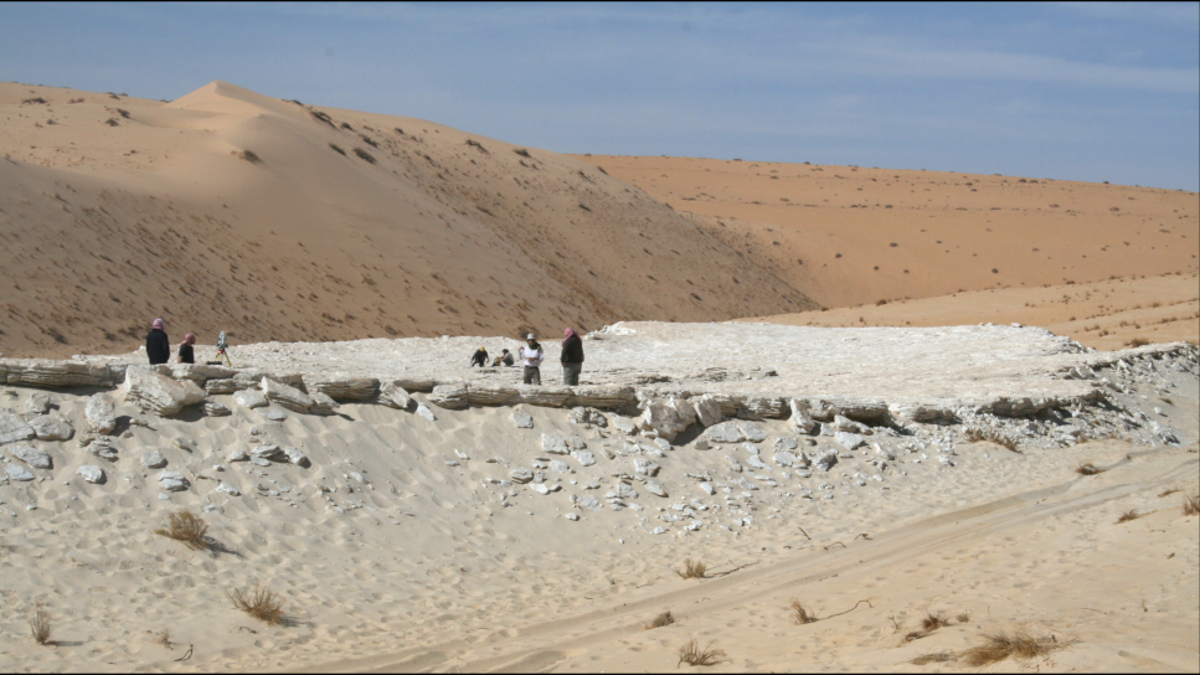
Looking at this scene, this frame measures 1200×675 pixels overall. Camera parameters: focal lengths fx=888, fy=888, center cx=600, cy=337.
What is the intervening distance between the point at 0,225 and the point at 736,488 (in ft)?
79.9

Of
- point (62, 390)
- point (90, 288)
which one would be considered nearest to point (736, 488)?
point (62, 390)

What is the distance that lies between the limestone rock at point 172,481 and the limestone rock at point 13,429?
4.25 ft

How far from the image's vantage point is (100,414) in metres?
9.26

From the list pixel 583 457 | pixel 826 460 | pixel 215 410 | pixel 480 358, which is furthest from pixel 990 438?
pixel 215 410

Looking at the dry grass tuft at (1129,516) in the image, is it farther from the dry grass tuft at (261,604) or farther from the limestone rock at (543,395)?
the dry grass tuft at (261,604)

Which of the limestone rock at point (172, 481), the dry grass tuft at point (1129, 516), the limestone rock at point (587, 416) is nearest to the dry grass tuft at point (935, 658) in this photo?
the dry grass tuft at point (1129, 516)

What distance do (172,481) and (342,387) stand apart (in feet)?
8.93

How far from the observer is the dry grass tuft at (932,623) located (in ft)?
23.1

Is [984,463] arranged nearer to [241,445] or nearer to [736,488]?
[736,488]

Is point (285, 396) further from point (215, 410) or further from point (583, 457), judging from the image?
point (583, 457)

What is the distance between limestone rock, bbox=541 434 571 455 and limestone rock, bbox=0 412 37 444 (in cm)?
569

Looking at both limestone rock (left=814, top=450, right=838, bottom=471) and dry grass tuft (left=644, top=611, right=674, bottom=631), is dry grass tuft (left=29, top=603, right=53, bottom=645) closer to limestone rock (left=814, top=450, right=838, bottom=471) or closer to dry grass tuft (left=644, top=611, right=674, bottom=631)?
dry grass tuft (left=644, top=611, right=674, bottom=631)

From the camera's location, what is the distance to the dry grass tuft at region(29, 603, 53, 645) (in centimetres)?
638

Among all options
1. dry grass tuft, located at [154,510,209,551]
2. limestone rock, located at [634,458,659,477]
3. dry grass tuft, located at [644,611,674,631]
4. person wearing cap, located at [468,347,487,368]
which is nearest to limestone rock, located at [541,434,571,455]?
limestone rock, located at [634,458,659,477]
